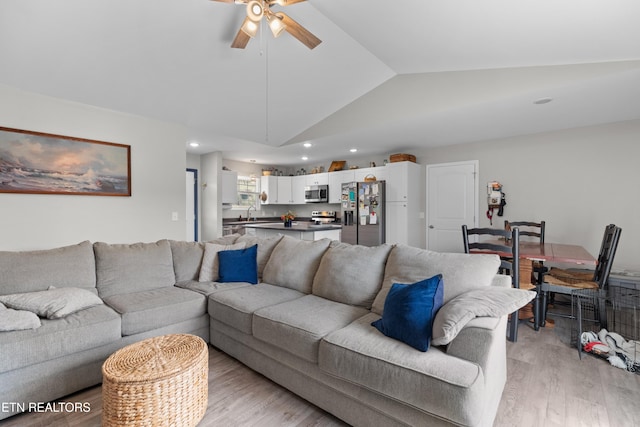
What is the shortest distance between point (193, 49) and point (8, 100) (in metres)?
1.98

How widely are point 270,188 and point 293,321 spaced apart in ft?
18.9

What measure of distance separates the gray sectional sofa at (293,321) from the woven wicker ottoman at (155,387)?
51 centimetres

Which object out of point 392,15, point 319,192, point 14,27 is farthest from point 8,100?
point 319,192

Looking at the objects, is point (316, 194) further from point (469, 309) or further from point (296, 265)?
point (469, 309)

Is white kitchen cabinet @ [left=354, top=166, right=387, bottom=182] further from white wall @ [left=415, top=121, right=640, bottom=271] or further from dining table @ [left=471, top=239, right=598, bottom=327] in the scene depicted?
dining table @ [left=471, top=239, right=598, bottom=327]

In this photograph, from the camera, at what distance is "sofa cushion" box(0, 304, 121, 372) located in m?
1.68

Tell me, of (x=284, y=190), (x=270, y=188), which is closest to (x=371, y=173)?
(x=284, y=190)

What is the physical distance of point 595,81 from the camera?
2.69 meters

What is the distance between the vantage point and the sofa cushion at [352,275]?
7.31 ft

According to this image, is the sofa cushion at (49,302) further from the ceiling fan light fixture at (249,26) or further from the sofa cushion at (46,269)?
the ceiling fan light fixture at (249,26)

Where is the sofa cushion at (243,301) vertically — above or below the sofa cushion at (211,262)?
below

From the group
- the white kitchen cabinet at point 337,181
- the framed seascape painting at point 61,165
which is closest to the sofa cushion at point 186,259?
the framed seascape painting at point 61,165

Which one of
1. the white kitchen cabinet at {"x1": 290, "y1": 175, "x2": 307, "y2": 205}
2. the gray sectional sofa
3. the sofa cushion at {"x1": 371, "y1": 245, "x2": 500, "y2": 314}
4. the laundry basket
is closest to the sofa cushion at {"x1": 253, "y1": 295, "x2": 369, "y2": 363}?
Result: the gray sectional sofa

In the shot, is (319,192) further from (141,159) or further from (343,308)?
(343,308)
